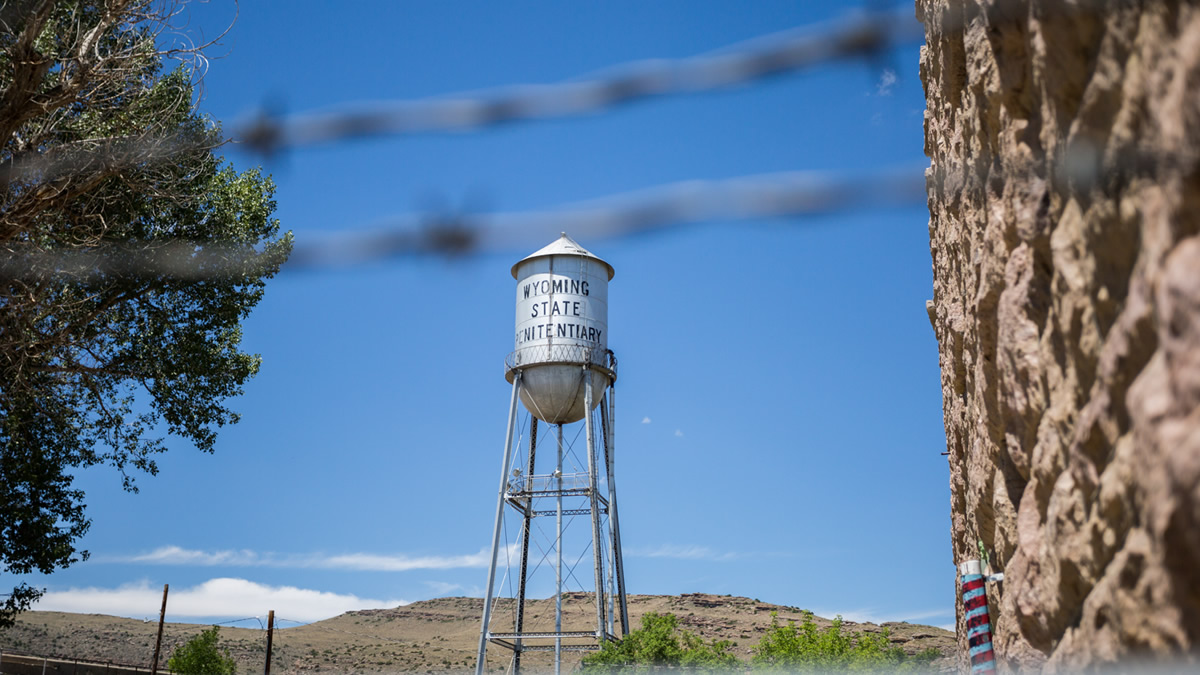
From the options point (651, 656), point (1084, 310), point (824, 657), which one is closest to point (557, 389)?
point (651, 656)

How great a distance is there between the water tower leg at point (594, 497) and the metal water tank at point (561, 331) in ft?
0.88

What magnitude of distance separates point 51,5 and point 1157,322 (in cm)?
831

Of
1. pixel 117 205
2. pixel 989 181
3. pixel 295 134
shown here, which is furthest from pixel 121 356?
pixel 989 181

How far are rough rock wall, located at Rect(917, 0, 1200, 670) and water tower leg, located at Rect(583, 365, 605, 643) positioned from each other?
15628mm

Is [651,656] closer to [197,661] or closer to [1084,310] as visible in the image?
[1084,310]

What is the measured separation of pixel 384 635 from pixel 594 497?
51.4 meters

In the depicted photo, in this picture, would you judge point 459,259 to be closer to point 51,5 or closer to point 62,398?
point 51,5

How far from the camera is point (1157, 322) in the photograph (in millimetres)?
3012

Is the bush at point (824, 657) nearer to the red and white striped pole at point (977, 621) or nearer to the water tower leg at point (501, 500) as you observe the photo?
the water tower leg at point (501, 500)

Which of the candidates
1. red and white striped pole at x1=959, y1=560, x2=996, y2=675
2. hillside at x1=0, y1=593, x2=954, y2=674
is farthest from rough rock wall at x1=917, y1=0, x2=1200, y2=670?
hillside at x1=0, y1=593, x2=954, y2=674

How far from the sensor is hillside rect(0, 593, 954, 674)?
51.2m

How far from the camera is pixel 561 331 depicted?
23031mm

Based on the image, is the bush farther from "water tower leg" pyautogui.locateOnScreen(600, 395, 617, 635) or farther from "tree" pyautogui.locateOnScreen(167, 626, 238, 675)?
"tree" pyautogui.locateOnScreen(167, 626, 238, 675)

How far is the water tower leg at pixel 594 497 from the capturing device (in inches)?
866
